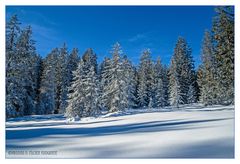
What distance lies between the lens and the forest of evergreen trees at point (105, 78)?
68.5 feet

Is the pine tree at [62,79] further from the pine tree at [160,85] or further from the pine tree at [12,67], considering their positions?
the pine tree at [12,67]

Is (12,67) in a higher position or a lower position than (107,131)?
higher

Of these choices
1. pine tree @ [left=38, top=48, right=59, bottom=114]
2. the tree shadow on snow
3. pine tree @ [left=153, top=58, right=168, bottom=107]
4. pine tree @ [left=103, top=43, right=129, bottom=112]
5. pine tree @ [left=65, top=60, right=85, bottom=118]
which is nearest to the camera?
the tree shadow on snow

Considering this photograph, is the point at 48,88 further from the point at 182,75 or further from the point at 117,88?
the point at 182,75

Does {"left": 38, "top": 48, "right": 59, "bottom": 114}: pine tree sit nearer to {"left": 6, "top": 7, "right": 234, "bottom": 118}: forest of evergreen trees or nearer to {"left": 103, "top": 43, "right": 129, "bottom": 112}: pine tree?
{"left": 6, "top": 7, "right": 234, "bottom": 118}: forest of evergreen trees

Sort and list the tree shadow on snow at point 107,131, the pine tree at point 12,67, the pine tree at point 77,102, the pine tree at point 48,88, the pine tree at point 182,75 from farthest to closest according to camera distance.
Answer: the pine tree at point 182,75, the pine tree at point 48,88, the pine tree at point 77,102, the pine tree at point 12,67, the tree shadow on snow at point 107,131

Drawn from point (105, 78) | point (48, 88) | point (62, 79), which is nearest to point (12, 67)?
point (48, 88)

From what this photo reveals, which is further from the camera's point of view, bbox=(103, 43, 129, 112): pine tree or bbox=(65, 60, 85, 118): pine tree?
bbox=(103, 43, 129, 112): pine tree

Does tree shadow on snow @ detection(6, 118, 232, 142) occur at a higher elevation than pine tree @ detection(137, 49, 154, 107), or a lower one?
lower

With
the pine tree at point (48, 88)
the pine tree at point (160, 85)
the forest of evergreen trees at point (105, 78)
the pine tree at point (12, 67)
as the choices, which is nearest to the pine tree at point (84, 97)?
the forest of evergreen trees at point (105, 78)

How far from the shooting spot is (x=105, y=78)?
49781 mm

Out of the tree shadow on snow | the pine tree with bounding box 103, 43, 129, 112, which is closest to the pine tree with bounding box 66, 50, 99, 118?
the pine tree with bounding box 103, 43, 129, 112

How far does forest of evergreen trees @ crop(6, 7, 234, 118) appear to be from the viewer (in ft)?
68.5
